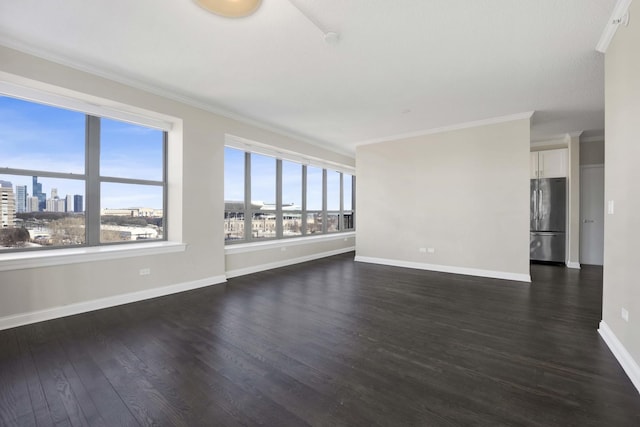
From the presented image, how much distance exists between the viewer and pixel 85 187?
3438 millimetres

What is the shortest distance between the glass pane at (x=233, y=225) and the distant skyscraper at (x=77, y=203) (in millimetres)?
2066

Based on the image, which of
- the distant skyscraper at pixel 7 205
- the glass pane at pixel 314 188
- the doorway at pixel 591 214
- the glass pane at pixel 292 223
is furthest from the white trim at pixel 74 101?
the doorway at pixel 591 214

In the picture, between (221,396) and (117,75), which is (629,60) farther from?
(117,75)

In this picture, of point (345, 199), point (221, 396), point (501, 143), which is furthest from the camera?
point (345, 199)

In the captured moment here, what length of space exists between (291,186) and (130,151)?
10.7 ft

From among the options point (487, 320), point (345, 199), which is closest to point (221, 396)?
point (487, 320)

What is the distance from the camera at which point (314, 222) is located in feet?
23.5

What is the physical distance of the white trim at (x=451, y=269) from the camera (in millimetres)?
4543

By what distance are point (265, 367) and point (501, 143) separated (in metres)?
4.96

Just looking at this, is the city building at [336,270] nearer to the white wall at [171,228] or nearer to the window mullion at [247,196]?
the white wall at [171,228]

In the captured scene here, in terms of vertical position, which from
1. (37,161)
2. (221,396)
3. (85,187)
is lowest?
(221,396)

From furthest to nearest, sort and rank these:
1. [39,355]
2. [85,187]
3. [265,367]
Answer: [85,187] → [39,355] → [265,367]

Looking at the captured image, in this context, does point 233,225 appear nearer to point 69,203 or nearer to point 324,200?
point 69,203

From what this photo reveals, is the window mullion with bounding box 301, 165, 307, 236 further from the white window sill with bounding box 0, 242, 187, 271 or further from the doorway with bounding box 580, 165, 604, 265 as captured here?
the doorway with bounding box 580, 165, 604, 265
